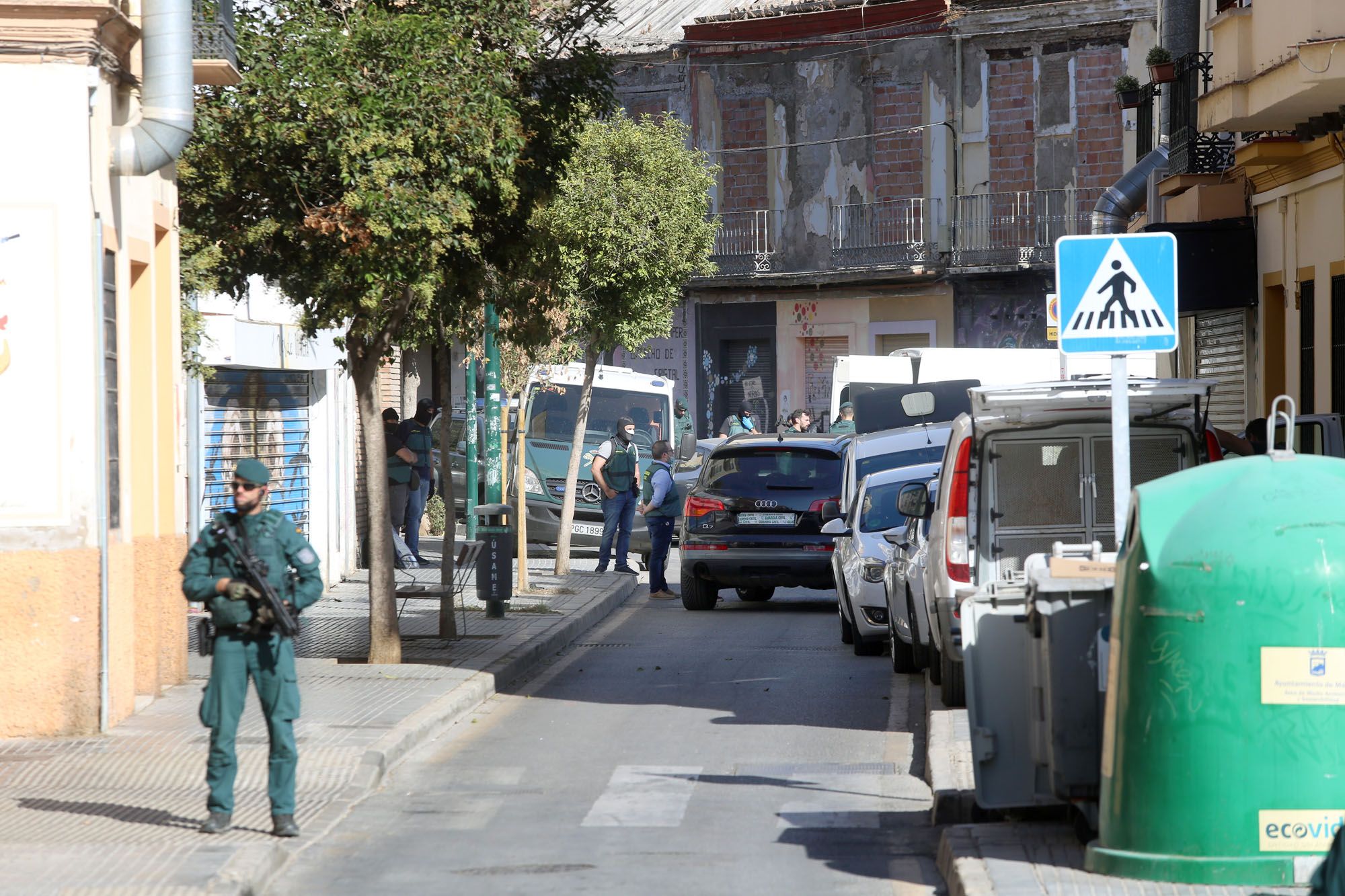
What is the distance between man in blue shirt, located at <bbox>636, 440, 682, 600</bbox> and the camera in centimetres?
2170

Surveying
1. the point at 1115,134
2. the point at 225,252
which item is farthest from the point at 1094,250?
the point at 1115,134

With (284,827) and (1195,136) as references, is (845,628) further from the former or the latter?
(284,827)

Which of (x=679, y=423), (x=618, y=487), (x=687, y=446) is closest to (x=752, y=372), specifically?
(x=679, y=423)

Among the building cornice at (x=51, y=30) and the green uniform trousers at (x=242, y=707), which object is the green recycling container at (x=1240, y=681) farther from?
the building cornice at (x=51, y=30)

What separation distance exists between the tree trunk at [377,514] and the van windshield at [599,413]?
13794 mm

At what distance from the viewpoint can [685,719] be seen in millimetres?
12477

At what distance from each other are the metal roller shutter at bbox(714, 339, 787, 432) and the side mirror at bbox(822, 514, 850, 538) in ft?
78.0

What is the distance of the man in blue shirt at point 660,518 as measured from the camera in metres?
21.7

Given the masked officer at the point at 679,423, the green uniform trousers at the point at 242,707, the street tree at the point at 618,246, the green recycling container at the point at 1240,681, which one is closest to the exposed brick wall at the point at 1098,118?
Result: the masked officer at the point at 679,423

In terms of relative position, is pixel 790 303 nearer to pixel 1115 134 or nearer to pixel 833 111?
pixel 833 111

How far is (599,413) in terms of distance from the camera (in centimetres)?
2920

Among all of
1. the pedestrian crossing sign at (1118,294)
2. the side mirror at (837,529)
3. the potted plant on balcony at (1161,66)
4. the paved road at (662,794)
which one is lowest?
the paved road at (662,794)

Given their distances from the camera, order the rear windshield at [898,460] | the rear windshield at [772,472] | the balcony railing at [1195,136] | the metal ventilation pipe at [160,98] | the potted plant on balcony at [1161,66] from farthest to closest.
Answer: the potted plant on balcony at [1161,66], the balcony railing at [1195,136], the rear windshield at [772,472], the rear windshield at [898,460], the metal ventilation pipe at [160,98]

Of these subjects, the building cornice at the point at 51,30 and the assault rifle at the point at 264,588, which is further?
the building cornice at the point at 51,30
